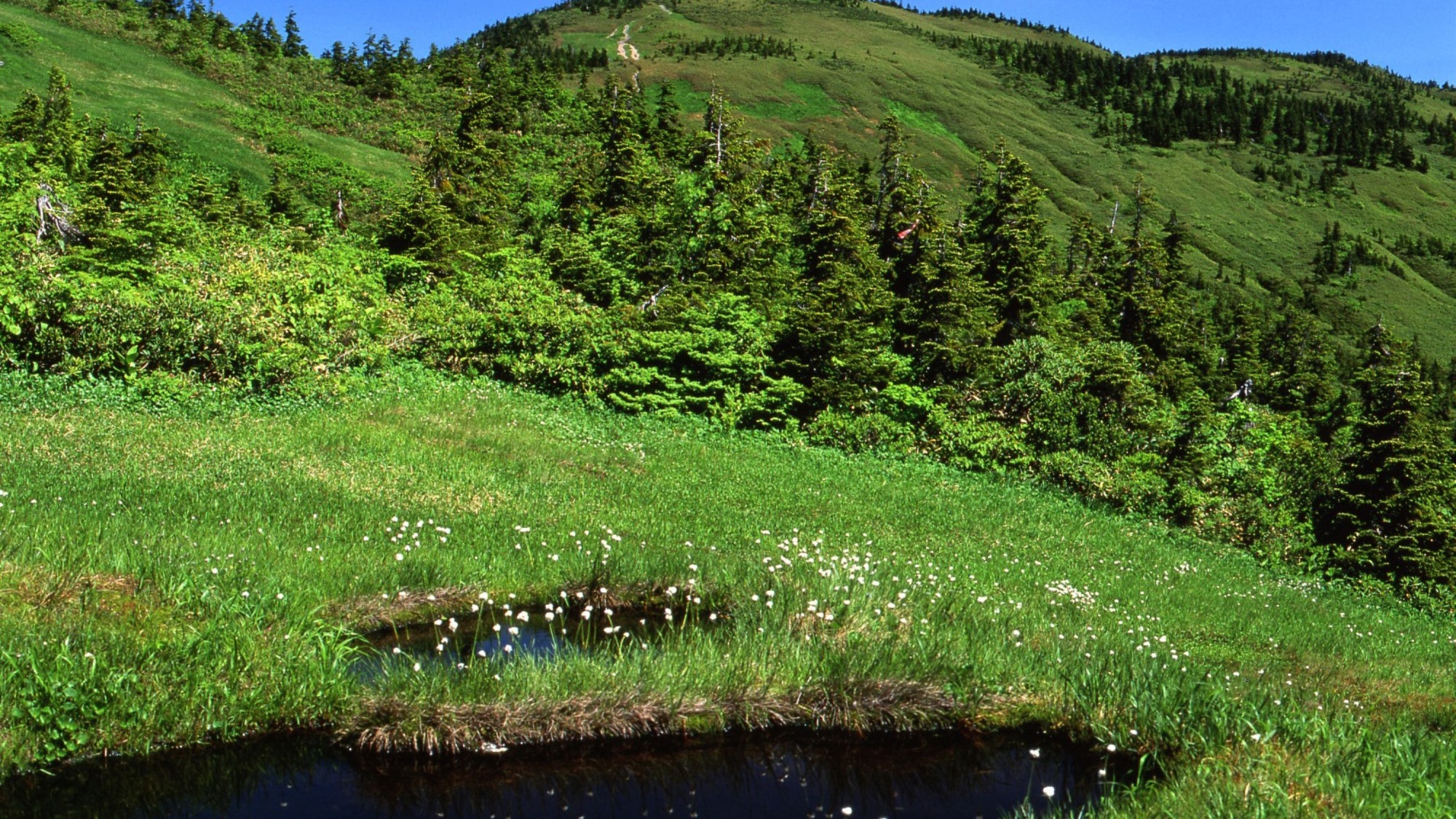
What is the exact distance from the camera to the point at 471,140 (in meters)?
45.2

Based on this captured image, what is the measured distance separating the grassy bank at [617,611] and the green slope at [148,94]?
39.1 meters

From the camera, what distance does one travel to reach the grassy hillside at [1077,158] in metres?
94.9

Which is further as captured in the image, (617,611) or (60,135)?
(60,135)

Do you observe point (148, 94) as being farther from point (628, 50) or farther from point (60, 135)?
point (628, 50)

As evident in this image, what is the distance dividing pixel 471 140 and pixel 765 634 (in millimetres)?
42395

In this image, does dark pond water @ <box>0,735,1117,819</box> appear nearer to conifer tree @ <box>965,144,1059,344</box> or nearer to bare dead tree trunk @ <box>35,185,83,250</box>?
bare dead tree trunk @ <box>35,185,83,250</box>

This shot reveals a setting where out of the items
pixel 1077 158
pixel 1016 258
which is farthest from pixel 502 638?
pixel 1077 158

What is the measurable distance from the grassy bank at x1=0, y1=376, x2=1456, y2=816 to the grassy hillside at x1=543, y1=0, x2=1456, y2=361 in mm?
78703

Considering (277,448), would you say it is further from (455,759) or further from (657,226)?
(657,226)

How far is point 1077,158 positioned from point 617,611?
121 meters

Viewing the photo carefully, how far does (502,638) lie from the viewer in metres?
9.07

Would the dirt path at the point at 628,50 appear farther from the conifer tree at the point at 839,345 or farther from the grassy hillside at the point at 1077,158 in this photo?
the conifer tree at the point at 839,345

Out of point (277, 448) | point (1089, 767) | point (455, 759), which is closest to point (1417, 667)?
point (1089, 767)

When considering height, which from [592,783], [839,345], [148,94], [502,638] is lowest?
[502,638]
